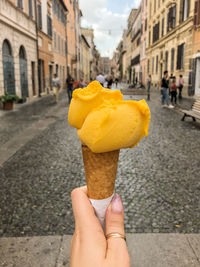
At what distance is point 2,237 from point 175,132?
6.22 metres

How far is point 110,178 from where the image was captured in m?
1.32

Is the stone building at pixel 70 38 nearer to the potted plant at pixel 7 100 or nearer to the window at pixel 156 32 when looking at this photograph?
the window at pixel 156 32

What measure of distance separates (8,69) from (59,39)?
17.9 meters

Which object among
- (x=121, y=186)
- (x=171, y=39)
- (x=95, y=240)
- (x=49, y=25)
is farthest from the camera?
(x=49, y=25)

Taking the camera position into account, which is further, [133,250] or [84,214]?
[133,250]

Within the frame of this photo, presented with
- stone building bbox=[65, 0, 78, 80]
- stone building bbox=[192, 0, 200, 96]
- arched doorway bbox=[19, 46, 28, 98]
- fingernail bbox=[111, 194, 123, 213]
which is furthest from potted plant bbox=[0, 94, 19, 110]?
stone building bbox=[65, 0, 78, 80]

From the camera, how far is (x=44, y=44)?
22.6 m

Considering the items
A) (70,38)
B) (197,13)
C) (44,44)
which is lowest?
(44,44)

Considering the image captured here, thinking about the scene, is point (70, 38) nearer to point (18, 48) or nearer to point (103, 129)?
point (18, 48)

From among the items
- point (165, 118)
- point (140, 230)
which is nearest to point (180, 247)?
point (140, 230)

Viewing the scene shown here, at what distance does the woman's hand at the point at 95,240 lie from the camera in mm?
995

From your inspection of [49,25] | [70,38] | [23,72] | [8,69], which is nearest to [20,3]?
[23,72]

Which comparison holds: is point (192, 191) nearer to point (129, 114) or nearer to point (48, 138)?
point (129, 114)

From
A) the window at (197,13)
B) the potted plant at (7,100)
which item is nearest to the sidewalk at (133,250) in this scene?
the potted plant at (7,100)
